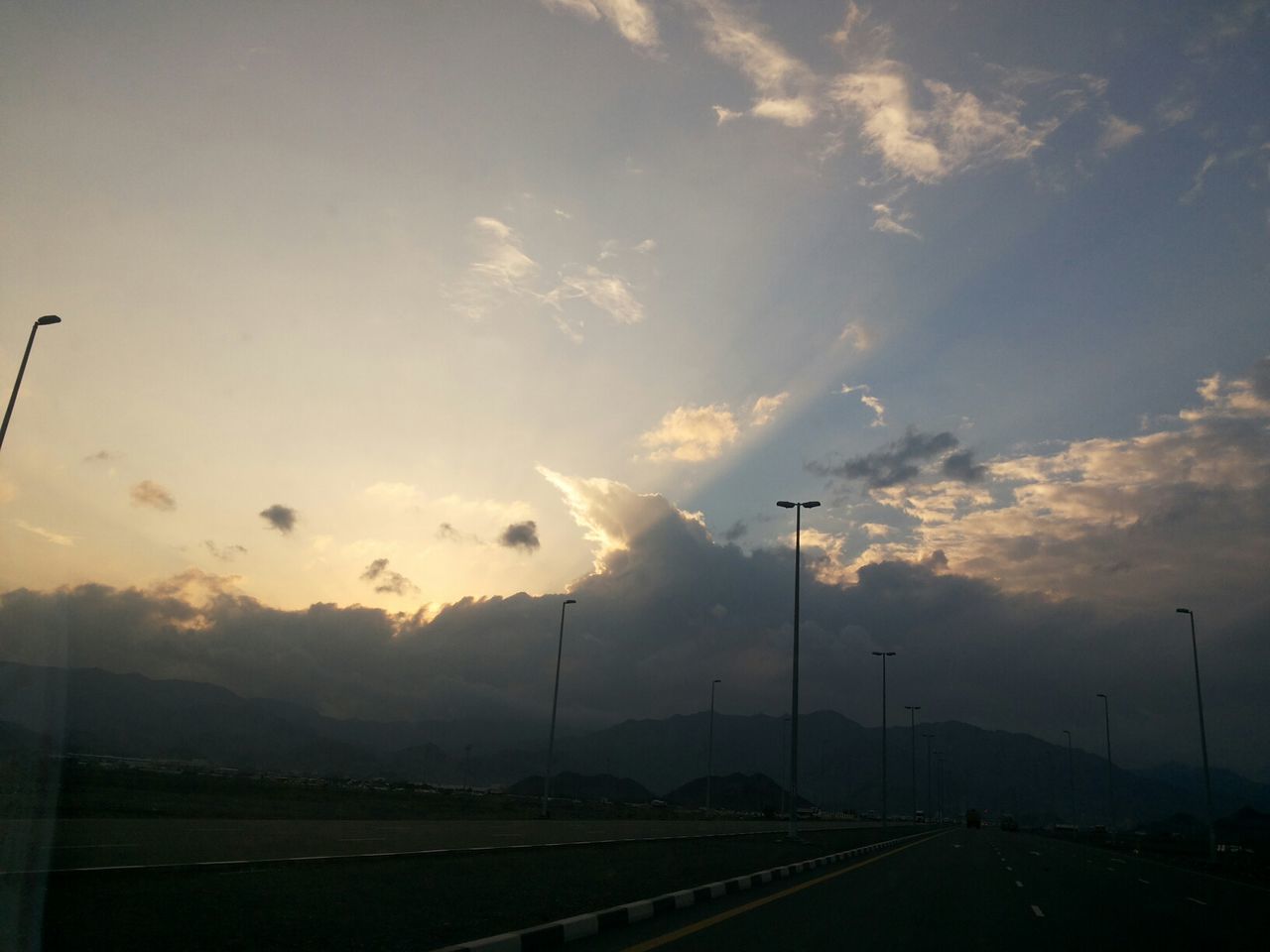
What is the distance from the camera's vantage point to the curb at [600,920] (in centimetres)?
1006

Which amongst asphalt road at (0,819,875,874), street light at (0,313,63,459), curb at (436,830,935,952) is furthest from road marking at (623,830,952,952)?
street light at (0,313,63,459)

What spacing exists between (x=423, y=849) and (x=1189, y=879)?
2641cm

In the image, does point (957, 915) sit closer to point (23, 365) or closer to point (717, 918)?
point (717, 918)

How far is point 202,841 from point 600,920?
1180cm

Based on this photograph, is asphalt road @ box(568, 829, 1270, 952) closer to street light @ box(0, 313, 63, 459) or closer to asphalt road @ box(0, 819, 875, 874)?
asphalt road @ box(0, 819, 875, 874)

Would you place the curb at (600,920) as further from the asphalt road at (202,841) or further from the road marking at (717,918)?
the asphalt road at (202,841)

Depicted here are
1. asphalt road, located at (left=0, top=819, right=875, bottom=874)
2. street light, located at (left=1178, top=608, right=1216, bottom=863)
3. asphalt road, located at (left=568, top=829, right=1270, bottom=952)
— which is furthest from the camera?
street light, located at (left=1178, top=608, right=1216, bottom=863)

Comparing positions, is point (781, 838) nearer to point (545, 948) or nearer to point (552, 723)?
point (552, 723)

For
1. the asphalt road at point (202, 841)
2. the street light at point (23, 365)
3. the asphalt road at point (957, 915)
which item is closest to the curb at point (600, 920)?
the asphalt road at point (957, 915)

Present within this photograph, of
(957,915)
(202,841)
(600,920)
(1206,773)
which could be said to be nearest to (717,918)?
(600,920)

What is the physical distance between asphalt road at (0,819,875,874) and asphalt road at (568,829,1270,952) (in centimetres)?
830

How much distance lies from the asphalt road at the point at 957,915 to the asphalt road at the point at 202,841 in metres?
8.30

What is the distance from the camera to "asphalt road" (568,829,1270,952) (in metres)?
12.6

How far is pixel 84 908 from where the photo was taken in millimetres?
10523
